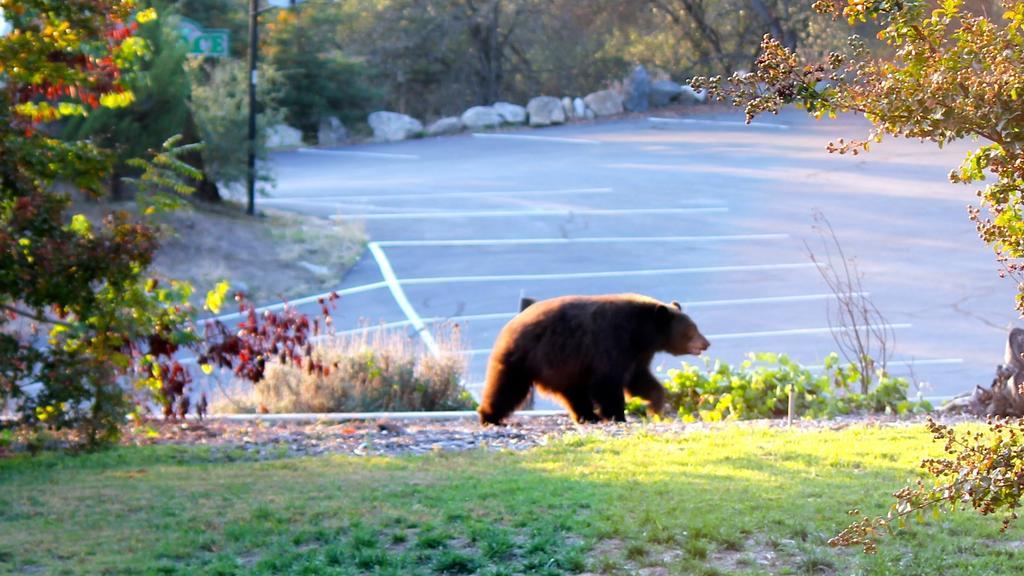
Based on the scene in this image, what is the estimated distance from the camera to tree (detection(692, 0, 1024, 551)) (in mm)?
4008

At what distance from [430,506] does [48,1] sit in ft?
13.2

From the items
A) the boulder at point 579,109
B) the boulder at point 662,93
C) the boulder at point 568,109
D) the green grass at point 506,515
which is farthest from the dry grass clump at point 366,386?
the boulder at point 662,93

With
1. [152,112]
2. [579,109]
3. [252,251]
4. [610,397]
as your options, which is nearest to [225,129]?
[152,112]

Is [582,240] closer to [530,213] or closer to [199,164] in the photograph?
[530,213]

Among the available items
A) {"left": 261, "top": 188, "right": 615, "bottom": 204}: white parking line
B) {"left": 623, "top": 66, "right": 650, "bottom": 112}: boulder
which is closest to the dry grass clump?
{"left": 261, "top": 188, "right": 615, "bottom": 204}: white parking line

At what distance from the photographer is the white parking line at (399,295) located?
60.7ft

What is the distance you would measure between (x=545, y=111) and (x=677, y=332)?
1256 inches

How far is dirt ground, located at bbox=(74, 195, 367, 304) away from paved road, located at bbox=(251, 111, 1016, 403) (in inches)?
25.2

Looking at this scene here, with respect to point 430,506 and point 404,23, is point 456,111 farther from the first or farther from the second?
point 430,506

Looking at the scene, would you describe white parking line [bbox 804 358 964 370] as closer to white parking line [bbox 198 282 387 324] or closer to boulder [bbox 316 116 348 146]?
white parking line [bbox 198 282 387 324]

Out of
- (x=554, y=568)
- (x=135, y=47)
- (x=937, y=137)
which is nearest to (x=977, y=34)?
(x=937, y=137)

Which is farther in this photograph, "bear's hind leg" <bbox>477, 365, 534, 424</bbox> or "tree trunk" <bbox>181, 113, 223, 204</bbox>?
"tree trunk" <bbox>181, 113, 223, 204</bbox>

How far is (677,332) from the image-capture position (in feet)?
39.3

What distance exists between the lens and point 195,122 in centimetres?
2459
